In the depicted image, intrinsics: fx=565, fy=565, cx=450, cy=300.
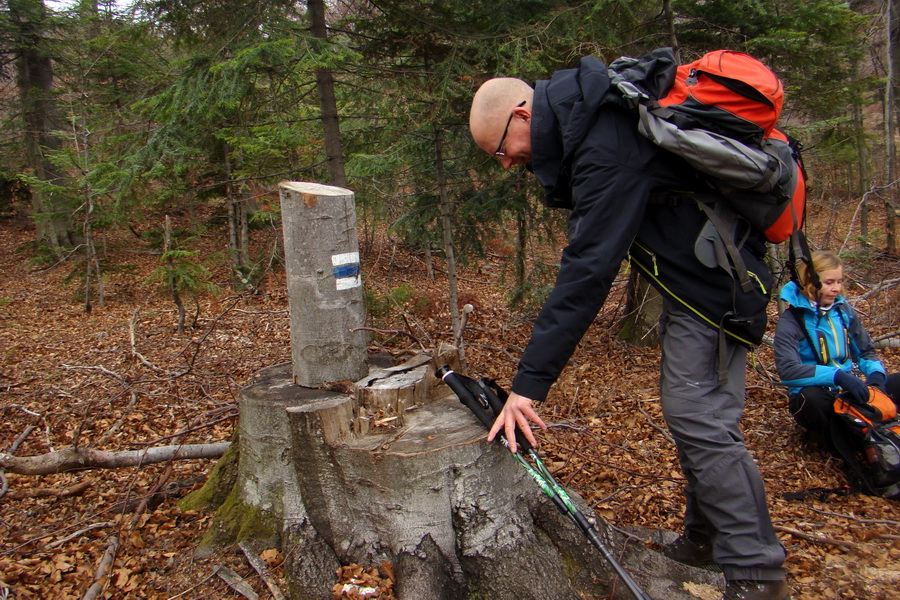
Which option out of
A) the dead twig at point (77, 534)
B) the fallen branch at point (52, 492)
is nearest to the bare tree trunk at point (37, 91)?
the fallen branch at point (52, 492)

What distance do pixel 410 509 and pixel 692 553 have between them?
4.62ft

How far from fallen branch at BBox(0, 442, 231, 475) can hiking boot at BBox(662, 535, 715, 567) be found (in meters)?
3.22

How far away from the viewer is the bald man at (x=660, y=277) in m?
2.12

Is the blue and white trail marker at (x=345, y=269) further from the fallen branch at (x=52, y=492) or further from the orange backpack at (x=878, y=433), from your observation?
the orange backpack at (x=878, y=433)

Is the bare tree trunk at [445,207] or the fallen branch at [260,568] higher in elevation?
the bare tree trunk at [445,207]

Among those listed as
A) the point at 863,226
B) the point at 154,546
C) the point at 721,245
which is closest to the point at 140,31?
the point at 154,546

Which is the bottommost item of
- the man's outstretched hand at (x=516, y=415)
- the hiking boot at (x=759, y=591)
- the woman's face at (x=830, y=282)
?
the hiking boot at (x=759, y=591)

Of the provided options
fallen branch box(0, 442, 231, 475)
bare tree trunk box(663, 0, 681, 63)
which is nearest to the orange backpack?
bare tree trunk box(663, 0, 681, 63)

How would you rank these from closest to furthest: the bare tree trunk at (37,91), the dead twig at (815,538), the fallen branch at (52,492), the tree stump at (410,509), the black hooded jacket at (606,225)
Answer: the black hooded jacket at (606,225)
the tree stump at (410,509)
the dead twig at (815,538)
the fallen branch at (52,492)
the bare tree trunk at (37,91)

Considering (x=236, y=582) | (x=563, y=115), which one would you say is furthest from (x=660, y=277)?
(x=236, y=582)

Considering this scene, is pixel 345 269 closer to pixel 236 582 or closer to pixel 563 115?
pixel 563 115

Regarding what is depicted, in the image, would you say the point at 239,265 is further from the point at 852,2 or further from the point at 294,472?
the point at 852,2

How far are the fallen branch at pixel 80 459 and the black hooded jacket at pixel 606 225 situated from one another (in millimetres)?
2981

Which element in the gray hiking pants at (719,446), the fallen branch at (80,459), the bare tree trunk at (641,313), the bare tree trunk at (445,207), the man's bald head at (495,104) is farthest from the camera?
the bare tree trunk at (641,313)
